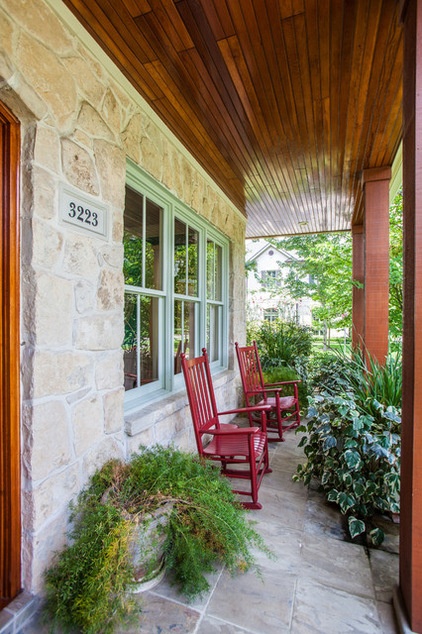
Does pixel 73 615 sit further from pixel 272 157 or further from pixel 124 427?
pixel 272 157

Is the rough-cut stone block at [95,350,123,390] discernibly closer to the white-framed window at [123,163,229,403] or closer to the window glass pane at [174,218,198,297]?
the white-framed window at [123,163,229,403]

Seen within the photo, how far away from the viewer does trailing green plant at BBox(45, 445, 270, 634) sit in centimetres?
123

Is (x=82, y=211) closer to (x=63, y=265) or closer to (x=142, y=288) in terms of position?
(x=63, y=265)

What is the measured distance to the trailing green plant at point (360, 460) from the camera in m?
1.89

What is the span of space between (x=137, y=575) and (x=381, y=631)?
1.04m

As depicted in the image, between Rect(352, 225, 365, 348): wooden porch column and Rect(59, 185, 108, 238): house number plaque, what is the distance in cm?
388

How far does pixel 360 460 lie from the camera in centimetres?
191

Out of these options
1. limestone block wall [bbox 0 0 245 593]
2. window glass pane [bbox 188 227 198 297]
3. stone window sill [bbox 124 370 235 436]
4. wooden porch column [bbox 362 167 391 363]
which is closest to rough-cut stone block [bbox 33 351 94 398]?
limestone block wall [bbox 0 0 245 593]

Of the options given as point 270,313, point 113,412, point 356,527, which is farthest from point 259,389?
point 270,313

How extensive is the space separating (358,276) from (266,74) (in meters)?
3.56

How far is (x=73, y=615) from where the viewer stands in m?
1.22

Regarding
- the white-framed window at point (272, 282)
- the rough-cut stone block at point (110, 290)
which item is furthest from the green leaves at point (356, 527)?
the white-framed window at point (272, 282)

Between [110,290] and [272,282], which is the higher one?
[272,282]

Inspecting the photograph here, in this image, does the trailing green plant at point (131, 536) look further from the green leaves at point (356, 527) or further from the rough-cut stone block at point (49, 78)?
the rough-cut stone block at point (49, 78)
